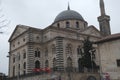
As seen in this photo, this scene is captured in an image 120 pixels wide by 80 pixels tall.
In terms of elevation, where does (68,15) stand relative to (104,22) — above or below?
above

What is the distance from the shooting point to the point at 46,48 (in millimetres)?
59219

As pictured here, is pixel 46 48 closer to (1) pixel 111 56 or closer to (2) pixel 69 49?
(2) pixel 69 49

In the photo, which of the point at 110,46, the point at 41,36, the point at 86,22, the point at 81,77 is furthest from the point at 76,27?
the point at 110,46

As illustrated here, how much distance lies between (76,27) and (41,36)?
503 inches

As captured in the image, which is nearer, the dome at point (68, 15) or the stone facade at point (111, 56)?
the stone facade at point (111, 56)

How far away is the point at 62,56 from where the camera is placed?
54875mm

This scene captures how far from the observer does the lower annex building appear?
55594 mm

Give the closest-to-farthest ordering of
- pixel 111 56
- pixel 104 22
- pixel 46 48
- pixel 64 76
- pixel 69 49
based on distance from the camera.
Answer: pixel 111 56 < pixel 64 76 < pixel 69 49 < pixel 46 48 < pixel 104 22

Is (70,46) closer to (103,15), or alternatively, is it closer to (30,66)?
(30,66)

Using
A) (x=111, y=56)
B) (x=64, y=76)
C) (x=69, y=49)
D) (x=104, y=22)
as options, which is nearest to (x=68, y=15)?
(x=104, y=22)

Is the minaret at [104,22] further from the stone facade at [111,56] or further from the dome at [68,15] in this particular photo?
the stone facade at [111,56]

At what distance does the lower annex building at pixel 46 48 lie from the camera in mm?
55594

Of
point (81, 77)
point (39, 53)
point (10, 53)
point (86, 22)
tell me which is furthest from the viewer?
point (86, 22)

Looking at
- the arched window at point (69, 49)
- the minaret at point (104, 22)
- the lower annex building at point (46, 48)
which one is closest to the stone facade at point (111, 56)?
the lower annex building at point (46, 48)
